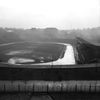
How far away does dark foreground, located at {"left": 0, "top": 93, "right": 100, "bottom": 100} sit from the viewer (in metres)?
7.52

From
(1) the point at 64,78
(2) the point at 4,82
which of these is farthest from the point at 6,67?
(1) the point at 64,78

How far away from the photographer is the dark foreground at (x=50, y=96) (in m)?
7.52

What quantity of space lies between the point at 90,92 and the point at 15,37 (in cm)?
5124

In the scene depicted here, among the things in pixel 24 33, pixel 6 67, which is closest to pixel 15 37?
pixel 24 33

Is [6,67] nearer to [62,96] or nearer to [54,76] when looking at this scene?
[54,76]

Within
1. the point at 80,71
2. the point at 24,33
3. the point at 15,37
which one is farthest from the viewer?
the point at 24,33

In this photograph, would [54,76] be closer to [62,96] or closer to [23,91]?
[62,96]

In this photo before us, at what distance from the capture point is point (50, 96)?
7.54 metres

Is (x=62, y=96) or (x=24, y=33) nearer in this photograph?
(x=62, y=96)

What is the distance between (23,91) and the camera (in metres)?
7.57

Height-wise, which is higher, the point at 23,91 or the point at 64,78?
the point at 64,78

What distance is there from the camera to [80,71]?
24.5 feet

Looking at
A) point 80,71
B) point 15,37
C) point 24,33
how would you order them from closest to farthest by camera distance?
point 80,71 < point 15,37 < point 24,33

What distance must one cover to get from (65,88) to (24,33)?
2242 inches
